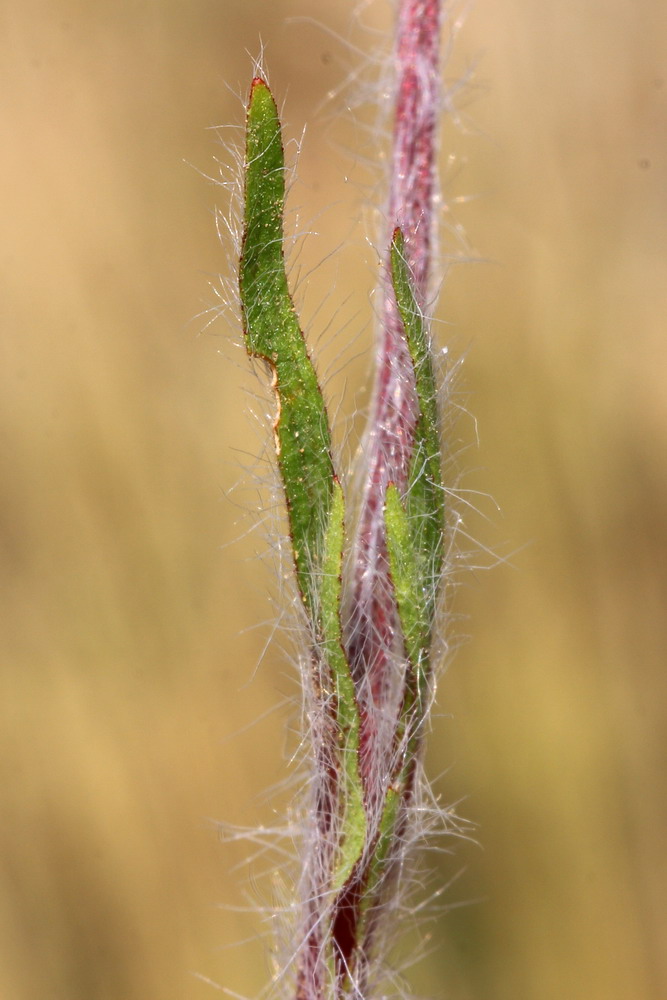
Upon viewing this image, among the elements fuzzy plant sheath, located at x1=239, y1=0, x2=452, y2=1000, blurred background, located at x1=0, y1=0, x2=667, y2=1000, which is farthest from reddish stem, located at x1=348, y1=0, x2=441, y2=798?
blurred background, located at x1=0, y1=0, x2=667, y2=1000

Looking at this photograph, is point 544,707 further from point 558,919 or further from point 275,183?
point 275,183

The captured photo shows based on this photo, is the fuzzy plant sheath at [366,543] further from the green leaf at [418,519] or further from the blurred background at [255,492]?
the blurred background at [255,492]

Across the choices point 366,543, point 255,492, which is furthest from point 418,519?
point 255,492

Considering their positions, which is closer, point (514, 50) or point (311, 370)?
point (311, 370)

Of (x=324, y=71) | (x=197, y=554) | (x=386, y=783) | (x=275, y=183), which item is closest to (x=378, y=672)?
(x=386, y=783)

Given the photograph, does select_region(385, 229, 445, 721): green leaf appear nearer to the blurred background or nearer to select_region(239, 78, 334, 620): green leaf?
select_region(239, 78, 334, 620): green leaf
